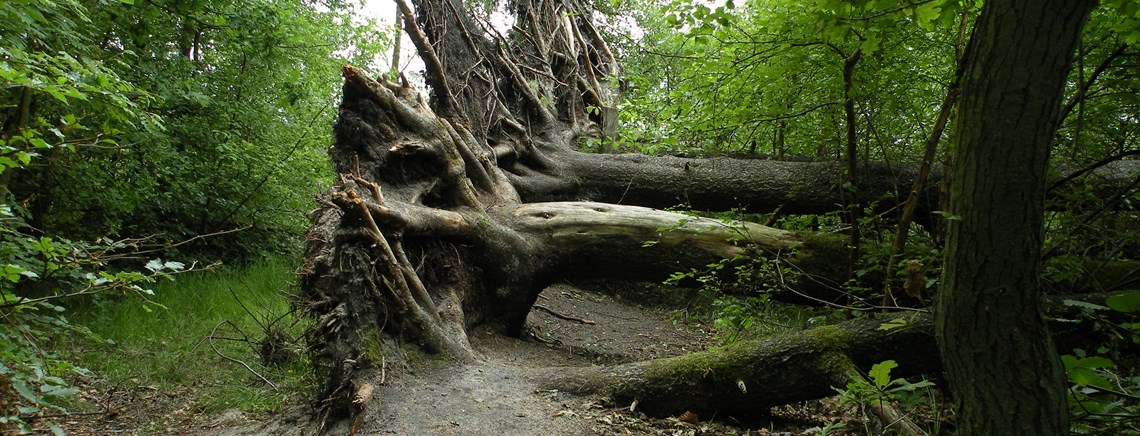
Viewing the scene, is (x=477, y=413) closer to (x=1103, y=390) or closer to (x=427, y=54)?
(x=1103, y=390)

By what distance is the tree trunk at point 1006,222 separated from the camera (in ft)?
5.05

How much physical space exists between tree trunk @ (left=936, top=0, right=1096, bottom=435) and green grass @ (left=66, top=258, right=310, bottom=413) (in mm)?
3948


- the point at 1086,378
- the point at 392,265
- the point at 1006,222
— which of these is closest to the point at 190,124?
the point at 392,265

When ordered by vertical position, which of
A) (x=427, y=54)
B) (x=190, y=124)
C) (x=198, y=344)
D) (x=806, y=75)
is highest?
(x=427, y=54)

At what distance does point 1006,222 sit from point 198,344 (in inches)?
233

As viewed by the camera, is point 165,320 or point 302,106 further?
point 302,106

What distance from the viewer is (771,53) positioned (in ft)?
13.3

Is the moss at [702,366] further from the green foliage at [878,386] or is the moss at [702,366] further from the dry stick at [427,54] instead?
the dry stick at [427,54]

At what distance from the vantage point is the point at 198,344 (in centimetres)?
541

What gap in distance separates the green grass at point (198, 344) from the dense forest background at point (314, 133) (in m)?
0.27

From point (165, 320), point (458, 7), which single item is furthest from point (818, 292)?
point (165, 320)

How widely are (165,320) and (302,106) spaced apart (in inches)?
162

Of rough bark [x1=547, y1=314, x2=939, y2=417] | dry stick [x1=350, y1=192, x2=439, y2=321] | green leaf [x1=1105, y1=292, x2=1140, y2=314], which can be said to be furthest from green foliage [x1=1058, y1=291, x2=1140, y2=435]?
dry stick [x1=350, y1=192, x2=439, y2=321]

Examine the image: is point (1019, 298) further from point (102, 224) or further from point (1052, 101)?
point (102, 224)
